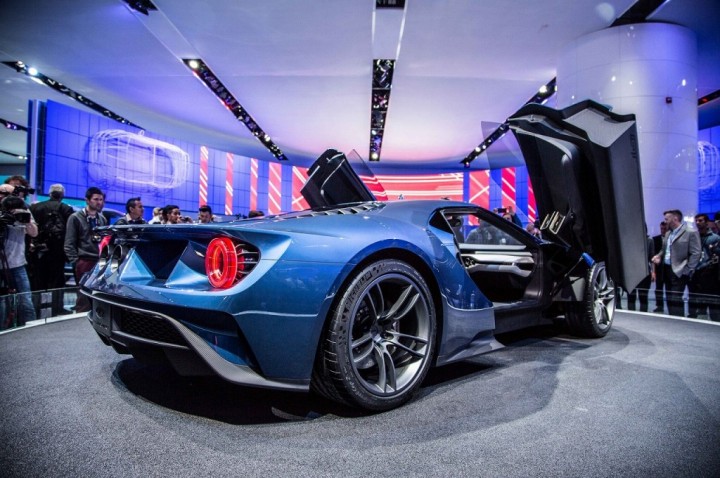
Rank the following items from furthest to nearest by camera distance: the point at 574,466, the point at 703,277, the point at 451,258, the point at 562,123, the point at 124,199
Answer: the point at 124,199
the point at 703,277
the point at 562,123
the point at 451,258
the point at 574,466

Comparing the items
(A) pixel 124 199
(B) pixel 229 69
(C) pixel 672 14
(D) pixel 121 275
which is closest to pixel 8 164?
(A) pixel 124 199

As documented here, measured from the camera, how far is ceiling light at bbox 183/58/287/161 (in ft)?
28.9

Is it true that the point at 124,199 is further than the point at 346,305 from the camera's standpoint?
Yes

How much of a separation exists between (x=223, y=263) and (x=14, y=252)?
150 inches

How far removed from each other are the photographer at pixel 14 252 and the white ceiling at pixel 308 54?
4.12 metres

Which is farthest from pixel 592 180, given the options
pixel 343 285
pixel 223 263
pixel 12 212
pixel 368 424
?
pixel 12 212

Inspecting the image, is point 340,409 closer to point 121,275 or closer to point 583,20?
point 121,275

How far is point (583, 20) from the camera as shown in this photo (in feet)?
21.1

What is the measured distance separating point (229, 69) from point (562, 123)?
774cm

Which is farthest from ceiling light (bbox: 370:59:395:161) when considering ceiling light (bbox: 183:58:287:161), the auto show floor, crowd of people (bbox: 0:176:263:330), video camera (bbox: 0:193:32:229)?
the auto show floor

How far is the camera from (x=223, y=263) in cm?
169

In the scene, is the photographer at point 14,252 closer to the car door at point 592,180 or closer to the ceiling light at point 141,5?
the ceiling light at point 141,5

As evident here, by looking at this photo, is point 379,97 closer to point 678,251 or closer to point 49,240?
point 678,251

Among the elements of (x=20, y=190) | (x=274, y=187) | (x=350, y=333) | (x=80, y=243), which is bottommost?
(x=350, y=333)
